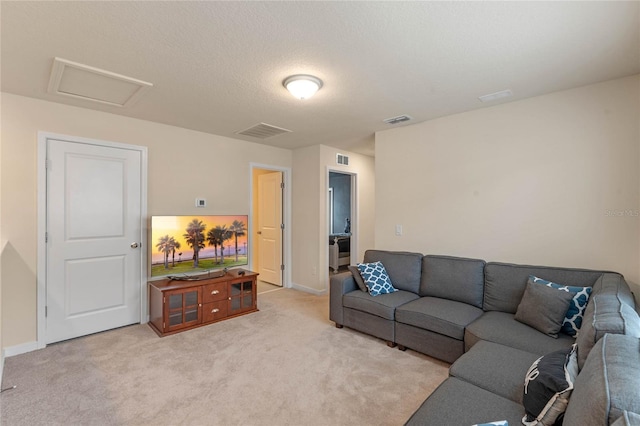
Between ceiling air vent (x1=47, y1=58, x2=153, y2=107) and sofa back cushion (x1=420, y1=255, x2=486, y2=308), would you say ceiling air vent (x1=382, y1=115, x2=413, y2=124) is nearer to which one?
sofa back cushion (x1=420, y1=255, x2=486, y2=308)

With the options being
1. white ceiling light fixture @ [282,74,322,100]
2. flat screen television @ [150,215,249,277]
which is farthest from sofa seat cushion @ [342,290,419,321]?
white ceiling light fixture @ [282,74,322,100]

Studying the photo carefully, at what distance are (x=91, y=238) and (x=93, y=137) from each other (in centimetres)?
109

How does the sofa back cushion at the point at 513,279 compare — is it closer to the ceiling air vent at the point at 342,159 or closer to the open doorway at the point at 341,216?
the ceiling air vent at the point at 342,159

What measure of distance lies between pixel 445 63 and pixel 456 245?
1976 mm

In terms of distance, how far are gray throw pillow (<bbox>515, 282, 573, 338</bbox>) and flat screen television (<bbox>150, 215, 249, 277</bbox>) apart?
3229 mm

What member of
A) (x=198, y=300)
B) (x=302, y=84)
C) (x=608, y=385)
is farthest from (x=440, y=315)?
(x=198, y=300)

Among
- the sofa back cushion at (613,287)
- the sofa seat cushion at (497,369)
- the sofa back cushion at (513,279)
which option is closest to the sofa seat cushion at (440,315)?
the sofa back cushion at (513,279)

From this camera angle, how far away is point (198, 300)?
3506 mm

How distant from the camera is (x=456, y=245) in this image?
3404 mm

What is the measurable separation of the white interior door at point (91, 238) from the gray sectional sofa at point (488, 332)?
8.01 ft

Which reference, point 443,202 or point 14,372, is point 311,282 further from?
point 14,372

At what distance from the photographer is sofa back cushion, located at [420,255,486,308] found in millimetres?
2930

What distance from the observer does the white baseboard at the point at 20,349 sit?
109 inches

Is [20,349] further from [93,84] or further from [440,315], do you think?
[440,315]
